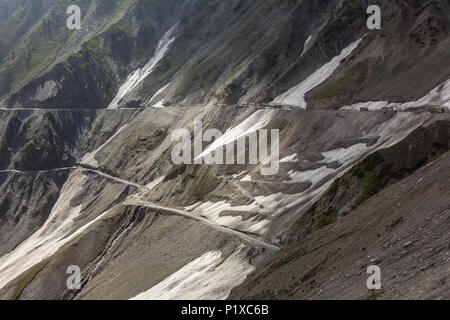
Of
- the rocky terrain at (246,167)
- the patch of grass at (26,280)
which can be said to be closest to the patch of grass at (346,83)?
the rocky terrain at (246,167)

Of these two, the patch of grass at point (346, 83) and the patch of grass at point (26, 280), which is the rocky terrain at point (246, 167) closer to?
the patch of grass at point (26, 280)

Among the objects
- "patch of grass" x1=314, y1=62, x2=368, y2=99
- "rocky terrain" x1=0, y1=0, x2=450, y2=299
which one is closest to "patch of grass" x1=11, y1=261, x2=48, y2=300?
"rocky terrain" x1=0, y1=0, x2=450, y2=299

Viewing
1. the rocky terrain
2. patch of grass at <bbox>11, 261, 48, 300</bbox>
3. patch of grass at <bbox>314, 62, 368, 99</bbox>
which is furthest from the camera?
patch of grass at <bbox>314, 62, 368, 99</bbox>

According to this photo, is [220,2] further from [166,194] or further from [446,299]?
[446,299]

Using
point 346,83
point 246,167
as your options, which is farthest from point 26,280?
point 346,83

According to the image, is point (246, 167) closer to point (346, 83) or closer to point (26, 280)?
point (346, 83)

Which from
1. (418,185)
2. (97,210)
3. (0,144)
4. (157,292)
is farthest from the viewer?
(0,144)

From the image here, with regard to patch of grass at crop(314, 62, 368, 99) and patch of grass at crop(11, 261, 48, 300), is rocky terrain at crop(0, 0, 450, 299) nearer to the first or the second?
patch of grass at crop(11, 261, 48, 300)

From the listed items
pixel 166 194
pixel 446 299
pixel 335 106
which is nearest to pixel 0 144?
pixel 166 194

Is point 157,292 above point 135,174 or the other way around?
the other way around
